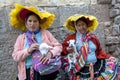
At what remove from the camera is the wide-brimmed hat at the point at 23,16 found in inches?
146

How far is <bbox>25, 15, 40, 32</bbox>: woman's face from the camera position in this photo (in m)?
3.72

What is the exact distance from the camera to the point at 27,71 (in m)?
3.68

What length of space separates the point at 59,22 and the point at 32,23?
71cm

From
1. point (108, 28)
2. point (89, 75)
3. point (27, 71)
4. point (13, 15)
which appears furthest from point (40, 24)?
point (108, 28)

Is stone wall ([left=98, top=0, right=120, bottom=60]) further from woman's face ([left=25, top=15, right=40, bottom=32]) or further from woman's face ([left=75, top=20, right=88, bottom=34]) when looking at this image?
woman's face ([left=25, top=15, right=40, bottom=32])

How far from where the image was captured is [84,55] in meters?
3.83

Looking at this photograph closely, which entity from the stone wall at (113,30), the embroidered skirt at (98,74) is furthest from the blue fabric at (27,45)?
the stone wall at (113,30)

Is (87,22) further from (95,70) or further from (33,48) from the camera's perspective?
(33,48)

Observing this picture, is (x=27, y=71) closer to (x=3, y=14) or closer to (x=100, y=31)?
(x=3, y=14)

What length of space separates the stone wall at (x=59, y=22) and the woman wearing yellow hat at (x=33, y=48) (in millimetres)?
266

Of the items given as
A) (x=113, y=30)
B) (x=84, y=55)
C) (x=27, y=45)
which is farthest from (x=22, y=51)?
(x=113, y=30)

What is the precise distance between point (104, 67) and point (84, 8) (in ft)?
3.09

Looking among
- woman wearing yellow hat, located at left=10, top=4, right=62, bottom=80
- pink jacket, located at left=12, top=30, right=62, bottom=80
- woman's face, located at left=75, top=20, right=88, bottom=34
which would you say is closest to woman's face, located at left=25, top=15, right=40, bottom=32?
woman wearing yellow hat, located at left=10, top=4, right=62, bottom=80

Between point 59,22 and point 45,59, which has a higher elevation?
point 59,22
